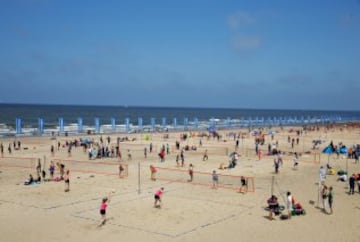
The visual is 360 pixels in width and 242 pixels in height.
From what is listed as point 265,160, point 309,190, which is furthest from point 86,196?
point 265,160

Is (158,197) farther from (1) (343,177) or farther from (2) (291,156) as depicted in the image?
(2) (291,156)

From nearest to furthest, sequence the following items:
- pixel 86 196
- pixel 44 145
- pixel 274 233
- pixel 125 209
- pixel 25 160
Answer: pixel 274 233 < pixel 125 209 < pixel 86 196 < pixel 25 160 < pixel 44 145

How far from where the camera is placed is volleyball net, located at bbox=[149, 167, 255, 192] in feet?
81.9

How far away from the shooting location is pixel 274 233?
16.0 m

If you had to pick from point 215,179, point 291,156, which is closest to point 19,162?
point 215,179

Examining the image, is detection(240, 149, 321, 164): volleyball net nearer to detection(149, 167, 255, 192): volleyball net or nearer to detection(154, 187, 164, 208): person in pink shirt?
detection(149, 167, 255, 192): volleyball net

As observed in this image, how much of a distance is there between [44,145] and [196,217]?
33.9m

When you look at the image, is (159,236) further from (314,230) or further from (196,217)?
(314,230)

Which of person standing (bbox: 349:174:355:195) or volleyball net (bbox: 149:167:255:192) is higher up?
person standing (bbox: 349:174:355:195)

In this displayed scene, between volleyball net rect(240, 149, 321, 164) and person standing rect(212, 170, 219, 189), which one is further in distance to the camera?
volleyball net rect(240, 149, 321, 164)

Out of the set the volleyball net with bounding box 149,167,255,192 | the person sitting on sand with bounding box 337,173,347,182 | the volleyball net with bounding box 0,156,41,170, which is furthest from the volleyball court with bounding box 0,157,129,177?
the person sitting on sand with bounding box 337,173,347,182

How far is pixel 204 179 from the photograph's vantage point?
27359 mm

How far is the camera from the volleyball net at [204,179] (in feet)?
81.9

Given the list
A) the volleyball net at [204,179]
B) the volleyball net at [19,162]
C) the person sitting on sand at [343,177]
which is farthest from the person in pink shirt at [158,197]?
the volleyball net at [19,162]
